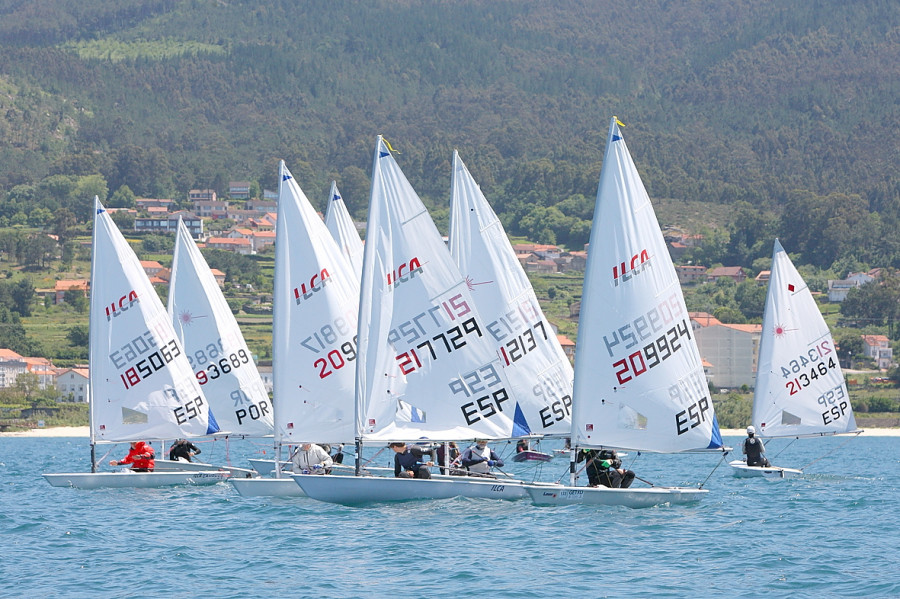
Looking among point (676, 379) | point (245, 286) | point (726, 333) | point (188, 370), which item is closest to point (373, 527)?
point (676, 379)

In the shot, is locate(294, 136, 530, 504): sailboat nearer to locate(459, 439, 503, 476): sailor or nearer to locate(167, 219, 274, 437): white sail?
locate(459, 439, 503, 476): sailor

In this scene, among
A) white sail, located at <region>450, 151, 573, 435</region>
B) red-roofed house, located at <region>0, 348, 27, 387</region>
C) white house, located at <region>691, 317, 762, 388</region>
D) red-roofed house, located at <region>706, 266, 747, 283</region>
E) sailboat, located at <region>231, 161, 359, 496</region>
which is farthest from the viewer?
red-roofed house, located at <region>706, 266, 747, 283</region>

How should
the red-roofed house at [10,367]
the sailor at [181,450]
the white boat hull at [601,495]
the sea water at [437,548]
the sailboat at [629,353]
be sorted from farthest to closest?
the red-roofed house at [10,367], the sailor at [181,450], the sailboat at [629,353], the white boat hull at [601,495], the sea water at [437,548]

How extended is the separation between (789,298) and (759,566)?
19696 mm

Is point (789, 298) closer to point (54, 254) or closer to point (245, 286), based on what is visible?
point (245, 286)

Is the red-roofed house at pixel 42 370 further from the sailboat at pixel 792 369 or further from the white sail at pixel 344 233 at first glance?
the sailboat at pixel 792 369

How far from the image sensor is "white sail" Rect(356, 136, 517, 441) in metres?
26.2

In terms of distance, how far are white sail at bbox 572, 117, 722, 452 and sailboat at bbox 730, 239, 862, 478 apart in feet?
48.6

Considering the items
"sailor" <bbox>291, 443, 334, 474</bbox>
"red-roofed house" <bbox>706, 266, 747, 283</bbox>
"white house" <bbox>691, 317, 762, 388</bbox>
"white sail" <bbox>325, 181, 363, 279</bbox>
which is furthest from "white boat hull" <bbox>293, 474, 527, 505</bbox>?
"red-roofed house" <bbox>706, 266, 747, 283</bbox>

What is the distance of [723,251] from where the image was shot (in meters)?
197

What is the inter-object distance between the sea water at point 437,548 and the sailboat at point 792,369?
327 inches

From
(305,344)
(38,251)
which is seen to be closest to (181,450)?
(305,344)

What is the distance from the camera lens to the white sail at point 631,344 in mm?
25062

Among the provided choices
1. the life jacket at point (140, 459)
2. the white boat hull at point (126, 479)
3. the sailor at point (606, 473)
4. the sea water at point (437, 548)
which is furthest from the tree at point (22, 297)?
the sailor at point (606, 473)
